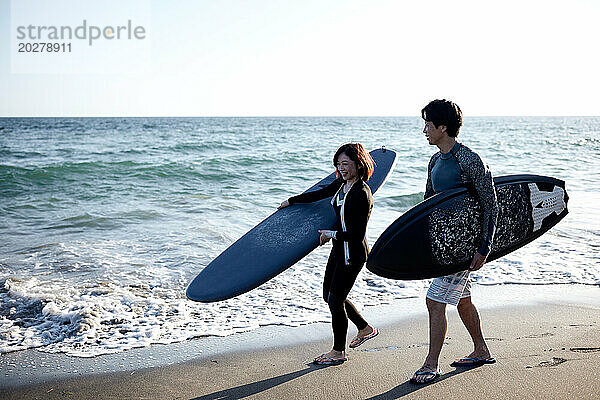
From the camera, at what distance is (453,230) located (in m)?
3.18

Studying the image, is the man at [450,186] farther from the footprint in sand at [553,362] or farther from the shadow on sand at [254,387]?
the shadow on sand at [254,387]

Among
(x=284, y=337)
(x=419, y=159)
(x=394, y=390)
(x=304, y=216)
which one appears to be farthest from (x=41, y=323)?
(x=419, y=159)

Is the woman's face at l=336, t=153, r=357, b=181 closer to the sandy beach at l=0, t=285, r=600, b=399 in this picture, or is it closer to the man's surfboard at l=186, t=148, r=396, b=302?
the man's surfboard at l=186, t=148, r=396, b=302

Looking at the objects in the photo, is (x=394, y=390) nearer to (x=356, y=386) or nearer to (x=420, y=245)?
(x=356, y=386)

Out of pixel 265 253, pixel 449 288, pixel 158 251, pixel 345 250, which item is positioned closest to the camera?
pixel 449 288

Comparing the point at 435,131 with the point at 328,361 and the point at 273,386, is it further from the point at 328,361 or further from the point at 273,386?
the point at 273,386

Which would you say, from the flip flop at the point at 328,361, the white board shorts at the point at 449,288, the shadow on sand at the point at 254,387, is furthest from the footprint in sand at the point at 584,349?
the shadow on sand at the point at 254,387

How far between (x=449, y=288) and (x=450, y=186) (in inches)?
21.8

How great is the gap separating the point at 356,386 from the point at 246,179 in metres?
10.9

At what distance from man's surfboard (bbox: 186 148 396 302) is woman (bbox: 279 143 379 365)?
0.28m

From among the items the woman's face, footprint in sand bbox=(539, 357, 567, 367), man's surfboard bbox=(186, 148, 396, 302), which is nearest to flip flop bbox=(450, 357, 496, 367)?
footprint in sand bbox=(539, 357, 567, 367)

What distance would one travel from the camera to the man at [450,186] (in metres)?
2.95

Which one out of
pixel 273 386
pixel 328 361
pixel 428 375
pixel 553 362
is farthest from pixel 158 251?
pixel 553 362

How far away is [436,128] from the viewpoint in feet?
9.73
